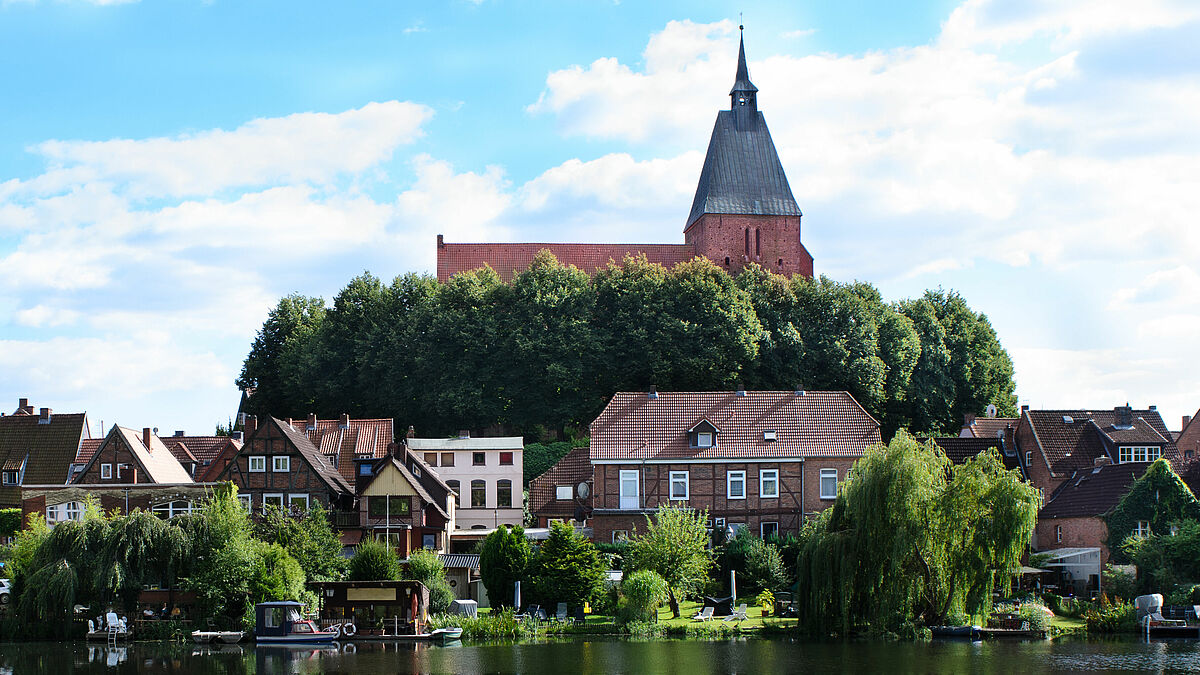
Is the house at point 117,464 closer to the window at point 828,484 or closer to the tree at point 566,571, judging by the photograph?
the tree at point 566,571

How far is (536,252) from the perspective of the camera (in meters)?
89.3

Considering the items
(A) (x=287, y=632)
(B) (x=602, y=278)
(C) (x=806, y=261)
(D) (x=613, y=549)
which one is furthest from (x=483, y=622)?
(C) (x=806, y=261)

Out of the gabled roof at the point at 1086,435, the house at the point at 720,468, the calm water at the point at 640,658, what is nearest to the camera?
the calm water at the point at 640,658

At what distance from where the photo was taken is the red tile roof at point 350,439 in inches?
2510

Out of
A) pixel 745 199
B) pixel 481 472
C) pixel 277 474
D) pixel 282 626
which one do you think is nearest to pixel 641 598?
pixel 282 626

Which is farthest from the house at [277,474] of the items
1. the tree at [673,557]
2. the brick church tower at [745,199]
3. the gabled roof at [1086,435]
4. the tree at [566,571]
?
the brick church tower at [745,199]

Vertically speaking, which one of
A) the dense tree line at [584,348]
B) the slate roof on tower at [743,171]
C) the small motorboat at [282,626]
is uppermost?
the slate roof on tower at [743,171]

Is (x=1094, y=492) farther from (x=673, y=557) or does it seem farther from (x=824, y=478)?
(x=673, y=557)

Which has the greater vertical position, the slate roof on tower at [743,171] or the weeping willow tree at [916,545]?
the slate roof on tower at [743,171]

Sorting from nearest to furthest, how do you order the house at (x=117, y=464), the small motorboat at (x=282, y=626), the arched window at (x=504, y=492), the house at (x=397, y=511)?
the small motorboat at (x=282, y=626), the house at (x=397, y=511), the house at (x=117, y=464), the arched window at (x=504, y=492)

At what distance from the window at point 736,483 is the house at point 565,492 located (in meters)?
7.85

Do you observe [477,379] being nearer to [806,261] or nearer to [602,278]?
[602,278]

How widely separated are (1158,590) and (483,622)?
70.7 feet

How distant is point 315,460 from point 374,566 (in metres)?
12.0
